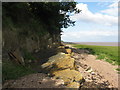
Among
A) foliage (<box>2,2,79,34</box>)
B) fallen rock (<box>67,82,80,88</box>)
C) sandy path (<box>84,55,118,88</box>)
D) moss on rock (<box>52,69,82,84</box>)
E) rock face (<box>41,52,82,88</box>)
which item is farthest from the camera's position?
foliage (<box>2,2,79,34</box>)

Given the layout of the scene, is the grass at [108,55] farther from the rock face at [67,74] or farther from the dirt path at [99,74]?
the rock face at [67,74]

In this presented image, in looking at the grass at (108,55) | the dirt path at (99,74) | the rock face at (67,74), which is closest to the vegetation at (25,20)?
the rock face at (67,74)

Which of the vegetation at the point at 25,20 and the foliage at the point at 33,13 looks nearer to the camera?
the vegetation at the point at 25,20

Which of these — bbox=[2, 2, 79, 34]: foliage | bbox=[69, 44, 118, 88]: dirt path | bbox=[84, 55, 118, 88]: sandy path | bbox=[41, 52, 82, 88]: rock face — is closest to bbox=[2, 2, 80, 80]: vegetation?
bbox=[2, 2, 79, 34]: foliage

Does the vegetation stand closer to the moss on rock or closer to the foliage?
the foliage

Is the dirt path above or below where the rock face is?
below

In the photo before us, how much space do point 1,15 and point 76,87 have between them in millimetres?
6469

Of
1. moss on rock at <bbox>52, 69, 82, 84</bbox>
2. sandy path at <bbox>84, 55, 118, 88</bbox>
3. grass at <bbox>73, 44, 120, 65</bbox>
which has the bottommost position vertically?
sandy path at <bbox>84, 55, 118, 88</bbox>

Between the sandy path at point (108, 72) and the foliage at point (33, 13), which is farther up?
the foliage at point (33, 13)

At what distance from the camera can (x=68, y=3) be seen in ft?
50.4

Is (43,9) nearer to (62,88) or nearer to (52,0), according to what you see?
(52,0)

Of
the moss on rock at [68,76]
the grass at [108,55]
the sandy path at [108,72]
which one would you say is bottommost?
the sandy path at [108,72]

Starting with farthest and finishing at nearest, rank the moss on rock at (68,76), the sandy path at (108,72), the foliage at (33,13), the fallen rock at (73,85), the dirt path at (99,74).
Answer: the foliage at (33,13) → the sandy path at (108,72) → the dirt path at (99,74) → the moss on rock at (68,76) → the fallen rock at (73,85)

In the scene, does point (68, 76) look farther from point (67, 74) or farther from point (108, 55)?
point (108, 55)
